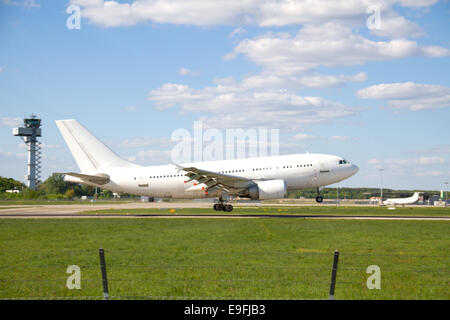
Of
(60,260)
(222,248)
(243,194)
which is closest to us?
(60,260)

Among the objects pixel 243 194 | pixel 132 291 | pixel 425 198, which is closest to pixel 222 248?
pixel 132 291

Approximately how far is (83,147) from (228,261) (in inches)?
1241

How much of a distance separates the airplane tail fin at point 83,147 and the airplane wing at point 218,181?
9.67 m

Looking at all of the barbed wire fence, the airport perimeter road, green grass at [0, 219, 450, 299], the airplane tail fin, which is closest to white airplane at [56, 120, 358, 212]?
the airplane tail fin

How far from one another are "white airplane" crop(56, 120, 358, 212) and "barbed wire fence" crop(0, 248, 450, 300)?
74.5 ft

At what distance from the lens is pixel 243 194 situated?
138 feet

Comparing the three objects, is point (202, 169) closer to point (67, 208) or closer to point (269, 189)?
point (269, 189)

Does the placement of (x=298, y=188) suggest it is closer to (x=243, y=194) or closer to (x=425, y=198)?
(x=243, y=194)

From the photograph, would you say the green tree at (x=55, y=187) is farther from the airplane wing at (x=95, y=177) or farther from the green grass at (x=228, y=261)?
the green grass at (x=228, y=261)

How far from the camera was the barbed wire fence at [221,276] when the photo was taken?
11617 millimetres

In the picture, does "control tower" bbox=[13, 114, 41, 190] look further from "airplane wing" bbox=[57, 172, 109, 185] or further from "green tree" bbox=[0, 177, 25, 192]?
"airplane wing" bbox=[57, 172, 109, 185]
